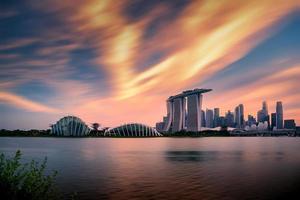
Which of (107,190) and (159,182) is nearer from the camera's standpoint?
(107,190)

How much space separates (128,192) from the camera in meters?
41.3

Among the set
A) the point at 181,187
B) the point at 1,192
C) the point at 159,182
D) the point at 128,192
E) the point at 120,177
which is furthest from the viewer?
the point at 120,177

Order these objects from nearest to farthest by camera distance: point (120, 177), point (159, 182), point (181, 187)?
point (181, 187) < point (159, 182) < point (120, 177)

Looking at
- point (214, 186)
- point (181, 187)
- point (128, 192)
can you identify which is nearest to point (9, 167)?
point (128, 192)

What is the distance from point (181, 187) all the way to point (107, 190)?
909 cm

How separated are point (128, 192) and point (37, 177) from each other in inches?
927

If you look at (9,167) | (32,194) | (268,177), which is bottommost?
(268,177)

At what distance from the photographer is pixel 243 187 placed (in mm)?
46031

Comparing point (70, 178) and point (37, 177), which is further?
point (70, 178)

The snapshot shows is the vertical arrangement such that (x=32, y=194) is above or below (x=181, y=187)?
above

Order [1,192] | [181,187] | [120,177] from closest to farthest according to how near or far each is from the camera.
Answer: [1,192], [181,187], [120,177]

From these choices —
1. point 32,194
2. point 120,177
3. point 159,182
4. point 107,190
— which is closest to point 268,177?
point 159,182

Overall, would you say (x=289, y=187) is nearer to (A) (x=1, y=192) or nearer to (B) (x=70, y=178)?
(B) (x=70, y=178)

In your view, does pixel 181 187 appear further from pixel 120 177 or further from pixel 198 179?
pixel 120 177
